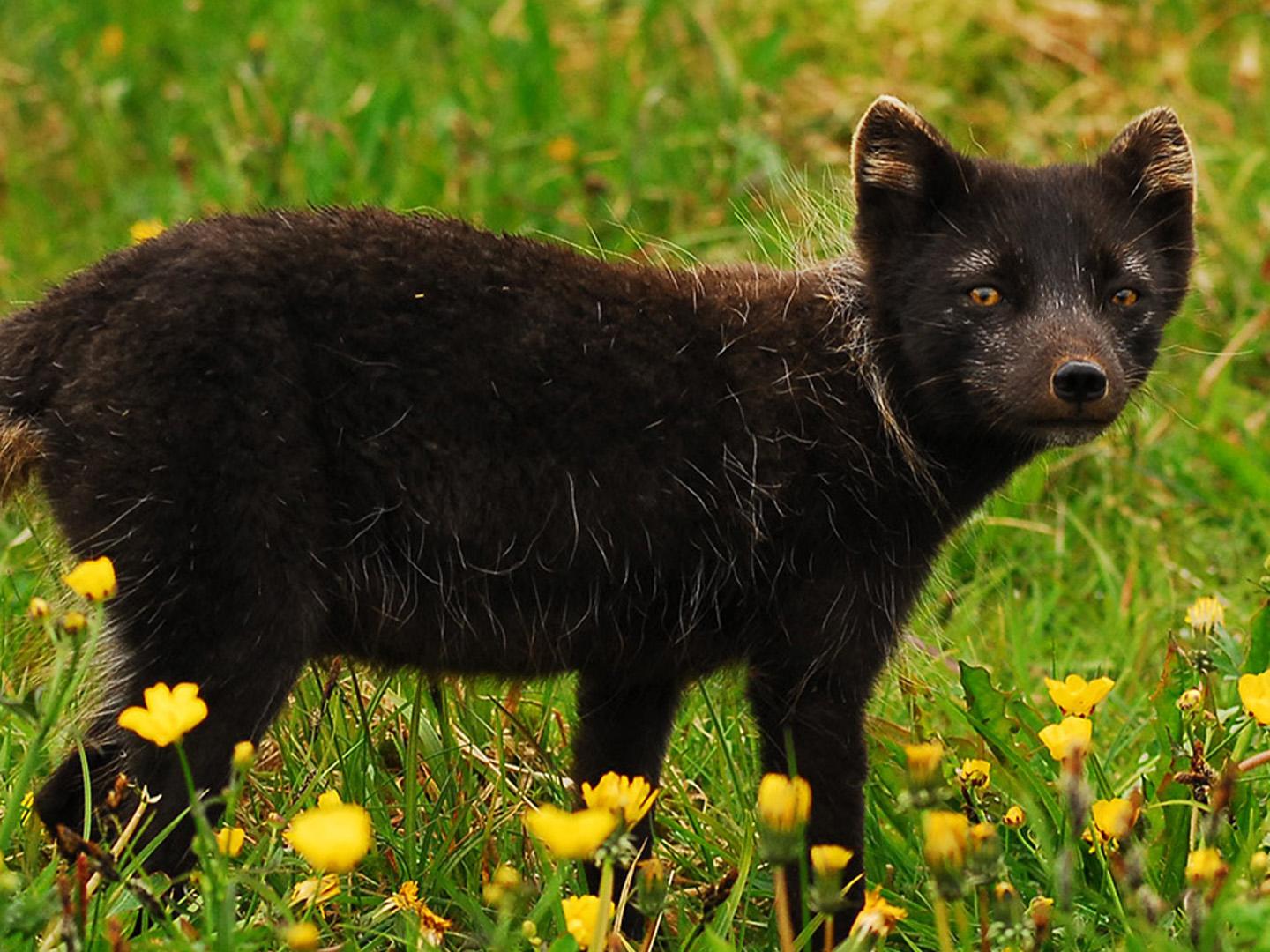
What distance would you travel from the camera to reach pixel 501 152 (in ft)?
26.7

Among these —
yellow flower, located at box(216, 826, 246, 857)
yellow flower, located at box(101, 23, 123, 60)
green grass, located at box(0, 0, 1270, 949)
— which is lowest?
green grass, located at box(0, 0, 1270, 949)

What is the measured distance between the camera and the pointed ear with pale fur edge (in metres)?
4.63

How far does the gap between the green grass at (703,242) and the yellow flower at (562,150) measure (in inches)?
2.7

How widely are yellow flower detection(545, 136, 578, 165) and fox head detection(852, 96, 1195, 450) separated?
3547mm

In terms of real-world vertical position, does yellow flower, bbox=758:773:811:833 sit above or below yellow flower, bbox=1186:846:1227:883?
above

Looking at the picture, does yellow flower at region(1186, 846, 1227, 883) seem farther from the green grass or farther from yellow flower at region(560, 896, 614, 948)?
yellow flower at region(560, 896, 614, 948)

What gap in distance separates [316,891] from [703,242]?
4.65 metres

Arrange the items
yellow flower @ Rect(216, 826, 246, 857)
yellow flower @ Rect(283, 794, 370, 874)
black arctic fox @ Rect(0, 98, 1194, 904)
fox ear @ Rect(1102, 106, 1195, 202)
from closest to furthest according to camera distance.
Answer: yellow flower @ Rect(283, 794, 370, 874) < yellow flower @ Rect(216, 826, 246, 857) < black arctic fox @ Rect(0, 98, 1194, 904) < fox ear @ Rect(1102, 106, 1195, 202)

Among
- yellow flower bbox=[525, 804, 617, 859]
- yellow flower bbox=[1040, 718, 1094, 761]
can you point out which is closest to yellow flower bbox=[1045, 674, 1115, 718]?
yellow flower bbox=[1040, 718, 1094, 761]

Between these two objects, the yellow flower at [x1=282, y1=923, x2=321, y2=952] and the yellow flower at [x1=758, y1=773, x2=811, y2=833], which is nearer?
the yellow flower at [x1=282, y1=923, x2=321, y2=952]

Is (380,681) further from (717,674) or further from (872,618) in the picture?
(872,618)

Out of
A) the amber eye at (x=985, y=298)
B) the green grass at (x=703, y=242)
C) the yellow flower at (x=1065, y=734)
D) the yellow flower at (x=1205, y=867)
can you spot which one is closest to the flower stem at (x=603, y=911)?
the green grass at (x=703, y=242)

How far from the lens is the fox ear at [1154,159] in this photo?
484cm

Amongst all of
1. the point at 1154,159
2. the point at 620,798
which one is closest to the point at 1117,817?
the point at 620,798
